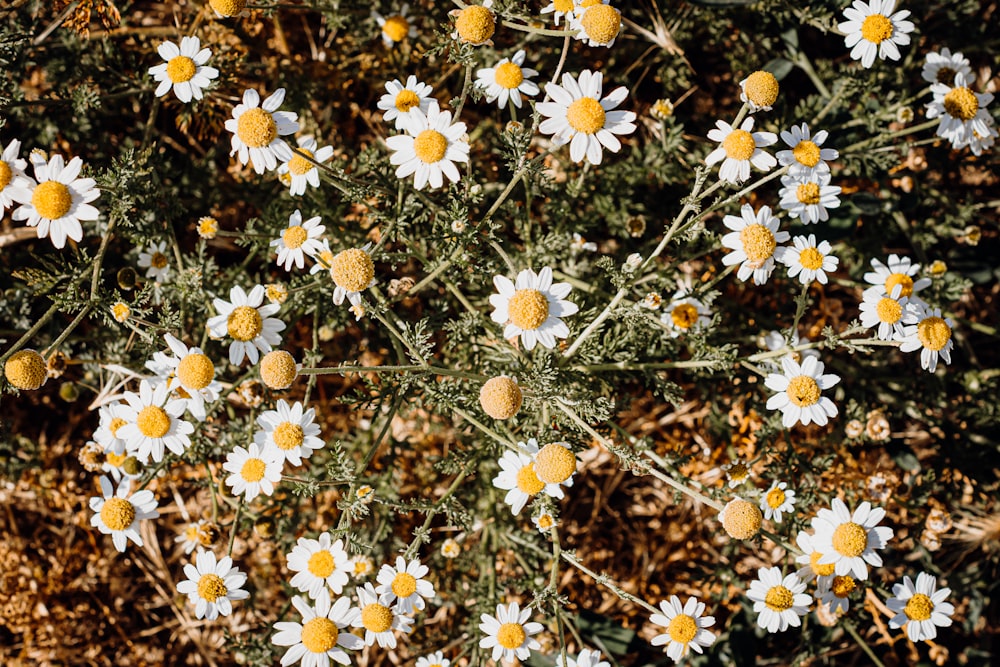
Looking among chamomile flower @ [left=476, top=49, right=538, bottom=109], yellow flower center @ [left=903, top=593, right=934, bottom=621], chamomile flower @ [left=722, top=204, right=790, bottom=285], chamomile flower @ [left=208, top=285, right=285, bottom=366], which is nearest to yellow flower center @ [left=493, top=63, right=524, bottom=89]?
chamomile flower @ [left=476, top=49, right=538, bottom=109]

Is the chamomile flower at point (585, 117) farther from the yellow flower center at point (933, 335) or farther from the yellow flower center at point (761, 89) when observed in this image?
the yellow flower center at point (933, 335)

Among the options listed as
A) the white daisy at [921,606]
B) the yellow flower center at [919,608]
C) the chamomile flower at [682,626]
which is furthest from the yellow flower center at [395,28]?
the yellow flower center at [919,608]

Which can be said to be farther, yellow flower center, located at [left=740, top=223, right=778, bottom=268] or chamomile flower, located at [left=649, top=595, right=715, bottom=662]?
chamomile flower, located at [left=649, top=595, right=715, bottom=662]

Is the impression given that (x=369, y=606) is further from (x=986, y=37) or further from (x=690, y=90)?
(x=986, y=37)

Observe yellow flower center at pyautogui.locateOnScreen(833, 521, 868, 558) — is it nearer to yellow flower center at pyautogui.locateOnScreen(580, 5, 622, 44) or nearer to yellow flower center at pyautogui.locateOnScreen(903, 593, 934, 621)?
yellow flower center at pyautogui.locateOnScreen(903, 593, 934, 621)

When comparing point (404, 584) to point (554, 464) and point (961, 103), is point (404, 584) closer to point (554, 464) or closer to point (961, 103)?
point (554, 464)

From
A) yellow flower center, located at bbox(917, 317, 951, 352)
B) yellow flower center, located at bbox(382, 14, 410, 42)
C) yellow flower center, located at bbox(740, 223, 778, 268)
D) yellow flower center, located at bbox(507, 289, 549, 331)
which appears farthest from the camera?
yellow flower center, located at bbox(382, 14, 410, 42)
